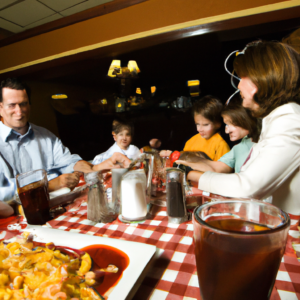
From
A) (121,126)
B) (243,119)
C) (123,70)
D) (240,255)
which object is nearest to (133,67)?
(123,70)

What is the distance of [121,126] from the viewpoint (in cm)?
134

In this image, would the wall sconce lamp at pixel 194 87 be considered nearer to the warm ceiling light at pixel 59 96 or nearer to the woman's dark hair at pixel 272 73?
the woman's dark hair at pixel 272 73

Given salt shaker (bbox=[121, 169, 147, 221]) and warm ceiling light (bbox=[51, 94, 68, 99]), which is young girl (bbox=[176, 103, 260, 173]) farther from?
warm ceiling light (bbox=[51, 94, 68, 99])

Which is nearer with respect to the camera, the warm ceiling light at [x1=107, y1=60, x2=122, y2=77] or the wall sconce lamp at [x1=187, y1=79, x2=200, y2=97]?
the wall sconce lamp at [x1=187, y1=79, x2=200, y2=97]

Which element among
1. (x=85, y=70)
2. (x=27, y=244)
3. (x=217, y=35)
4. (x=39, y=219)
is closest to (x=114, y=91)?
(x=85, y=70)

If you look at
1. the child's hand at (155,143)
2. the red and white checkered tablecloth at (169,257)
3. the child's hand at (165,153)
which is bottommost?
the red and white checkered tablecloth at (169,257)

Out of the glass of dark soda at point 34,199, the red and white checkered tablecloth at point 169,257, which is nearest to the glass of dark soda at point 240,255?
the red and white checkered tablecloth at point 169,257

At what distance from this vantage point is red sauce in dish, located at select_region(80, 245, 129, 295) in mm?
409

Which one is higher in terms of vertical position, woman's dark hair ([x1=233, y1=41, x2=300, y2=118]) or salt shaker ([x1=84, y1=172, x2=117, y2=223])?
woman's dark hair ([x1=233, y1=41, x2=300, y2=118])

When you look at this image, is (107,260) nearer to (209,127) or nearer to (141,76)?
(209,127)

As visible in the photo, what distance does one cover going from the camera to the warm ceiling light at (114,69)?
4.26ft

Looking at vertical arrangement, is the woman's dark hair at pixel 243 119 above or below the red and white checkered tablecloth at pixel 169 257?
above

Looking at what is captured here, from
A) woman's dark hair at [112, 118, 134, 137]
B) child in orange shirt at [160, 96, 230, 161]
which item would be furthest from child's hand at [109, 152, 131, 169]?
child in orange shirt at [160, 96, 230, 161]

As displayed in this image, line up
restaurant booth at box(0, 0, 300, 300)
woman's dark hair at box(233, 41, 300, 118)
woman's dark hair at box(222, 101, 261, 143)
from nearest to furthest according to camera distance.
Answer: restaurant booth at box(0, 0, 300, 300), woman's dark hair at box(233, 41, 300, 118), woman's dark hair at box(222, 101, 261, 143)
